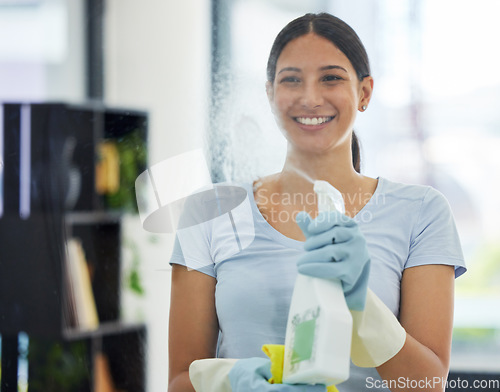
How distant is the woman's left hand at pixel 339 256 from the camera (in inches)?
25.0

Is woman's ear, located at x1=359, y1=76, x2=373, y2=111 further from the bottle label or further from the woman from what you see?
the bottle label

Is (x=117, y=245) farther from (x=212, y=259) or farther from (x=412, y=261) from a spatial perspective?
(x=412, y=261)

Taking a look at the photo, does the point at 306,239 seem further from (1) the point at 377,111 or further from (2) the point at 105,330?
(2) the point at 105,330

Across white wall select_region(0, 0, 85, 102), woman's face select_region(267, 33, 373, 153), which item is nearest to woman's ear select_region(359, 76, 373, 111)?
woman's face select_region(267, 33, 373, 153)

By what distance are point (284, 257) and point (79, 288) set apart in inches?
15.8

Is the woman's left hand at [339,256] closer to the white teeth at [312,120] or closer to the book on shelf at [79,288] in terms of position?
the white teeth at [312,120]

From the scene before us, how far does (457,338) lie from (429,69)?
1.34 ft

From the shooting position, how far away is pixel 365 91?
82 cm

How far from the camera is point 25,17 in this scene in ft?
3.55

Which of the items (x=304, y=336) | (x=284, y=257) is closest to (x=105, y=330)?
(x=284, y=257)

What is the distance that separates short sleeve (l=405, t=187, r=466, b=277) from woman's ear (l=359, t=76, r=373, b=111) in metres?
0.16

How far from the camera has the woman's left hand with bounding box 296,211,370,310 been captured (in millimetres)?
635

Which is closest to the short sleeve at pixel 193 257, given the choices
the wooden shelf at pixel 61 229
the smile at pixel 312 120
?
the wooden shelf at pixel 61 229

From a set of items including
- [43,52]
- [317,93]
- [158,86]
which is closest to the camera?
[317,93]
